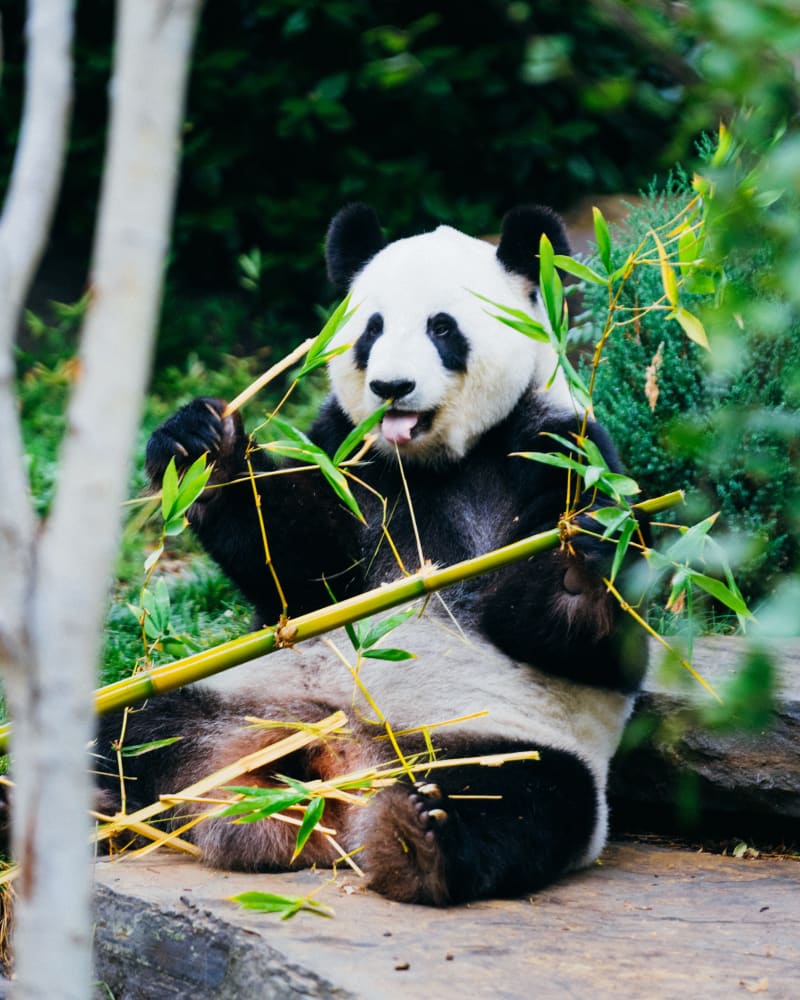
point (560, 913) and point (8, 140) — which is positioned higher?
point (8, 140)

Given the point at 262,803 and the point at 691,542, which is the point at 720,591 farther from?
the point at 262,803

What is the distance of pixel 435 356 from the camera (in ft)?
10.6

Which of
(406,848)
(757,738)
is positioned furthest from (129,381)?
(757,738)

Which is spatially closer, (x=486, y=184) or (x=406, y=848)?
(x=406, y=848)

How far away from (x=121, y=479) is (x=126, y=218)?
245 millimetres

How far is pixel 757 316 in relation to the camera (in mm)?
1124

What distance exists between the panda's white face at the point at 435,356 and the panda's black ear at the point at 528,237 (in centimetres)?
10

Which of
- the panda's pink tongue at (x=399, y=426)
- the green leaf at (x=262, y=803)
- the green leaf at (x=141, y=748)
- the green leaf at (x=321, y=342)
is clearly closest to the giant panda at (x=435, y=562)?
the panda's pink tongue at (x=399, y=426)

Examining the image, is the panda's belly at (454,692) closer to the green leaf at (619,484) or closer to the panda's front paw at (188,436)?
the panda's front paw at (188,436)

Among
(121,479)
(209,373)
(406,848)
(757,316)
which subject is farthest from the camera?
(209,373)

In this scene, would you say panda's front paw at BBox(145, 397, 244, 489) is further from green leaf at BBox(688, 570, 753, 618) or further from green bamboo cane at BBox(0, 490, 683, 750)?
green leaf at BBox(688, 570, 753, 618)

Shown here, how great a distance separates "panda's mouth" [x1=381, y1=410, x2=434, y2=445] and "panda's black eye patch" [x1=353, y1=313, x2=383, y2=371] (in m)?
0.17

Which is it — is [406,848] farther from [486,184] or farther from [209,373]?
[486,184]

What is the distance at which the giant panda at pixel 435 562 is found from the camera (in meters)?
2.94
